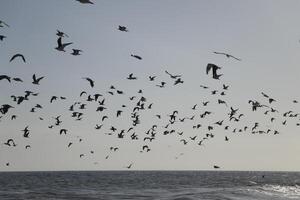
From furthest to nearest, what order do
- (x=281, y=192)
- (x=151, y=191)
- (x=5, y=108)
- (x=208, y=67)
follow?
(x=151, y=191), (x=281, y=192), (x=5, y=108), (x=208, y=67)

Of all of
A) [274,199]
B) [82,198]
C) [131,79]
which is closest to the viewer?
[131,79]

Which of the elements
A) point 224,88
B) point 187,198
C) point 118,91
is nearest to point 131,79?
point 118,91

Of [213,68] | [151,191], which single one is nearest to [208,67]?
[213,68]

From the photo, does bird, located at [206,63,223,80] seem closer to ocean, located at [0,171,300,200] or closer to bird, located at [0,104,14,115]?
bird, located at [0,104,14,115]

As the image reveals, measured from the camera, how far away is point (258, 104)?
35.7 meters

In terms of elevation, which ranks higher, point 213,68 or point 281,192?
point 213,68

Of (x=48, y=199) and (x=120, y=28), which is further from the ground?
(x=120, y=28)

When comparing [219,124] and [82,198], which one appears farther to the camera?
[82,198]

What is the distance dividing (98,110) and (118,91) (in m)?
1.89

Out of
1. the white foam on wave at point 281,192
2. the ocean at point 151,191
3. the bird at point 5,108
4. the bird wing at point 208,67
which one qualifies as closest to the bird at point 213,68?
the bird wing at point 208,67

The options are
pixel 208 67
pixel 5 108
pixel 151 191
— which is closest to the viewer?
pixel 208 67

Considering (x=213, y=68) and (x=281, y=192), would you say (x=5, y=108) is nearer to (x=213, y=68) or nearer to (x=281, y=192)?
(x=213, y=68)

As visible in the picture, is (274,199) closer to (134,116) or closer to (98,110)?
(134,116)

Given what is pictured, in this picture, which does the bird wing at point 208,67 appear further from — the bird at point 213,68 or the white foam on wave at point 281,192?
the white foam on wave at point 281,192
